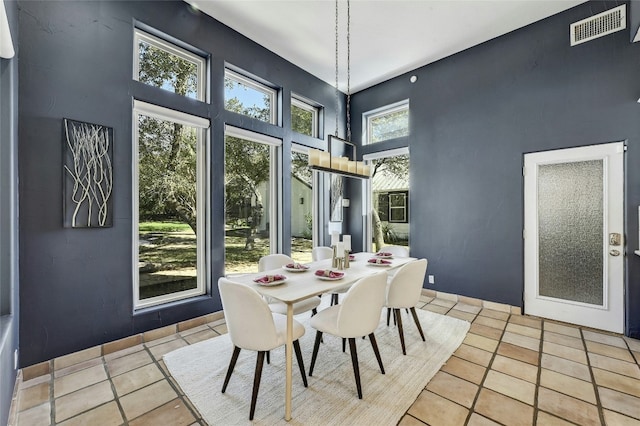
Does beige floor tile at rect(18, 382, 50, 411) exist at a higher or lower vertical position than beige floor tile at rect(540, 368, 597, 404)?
lower

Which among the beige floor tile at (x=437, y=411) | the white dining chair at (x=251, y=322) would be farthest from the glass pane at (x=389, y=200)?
the white dining chair at (x=251, y=322)

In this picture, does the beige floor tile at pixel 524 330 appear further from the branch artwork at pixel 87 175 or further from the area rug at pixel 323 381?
the branch artwork at pixel 87 175

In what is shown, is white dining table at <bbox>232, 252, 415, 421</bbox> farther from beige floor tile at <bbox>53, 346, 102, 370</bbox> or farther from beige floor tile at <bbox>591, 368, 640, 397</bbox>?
beige floor tile at <bbox>591, 368, 640, 397</bbox>

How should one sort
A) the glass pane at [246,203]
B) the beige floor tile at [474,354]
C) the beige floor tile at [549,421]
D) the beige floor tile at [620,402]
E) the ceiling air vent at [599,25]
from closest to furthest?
1. the beige floor tile at [549,421]
2. the beige floor tile at [620,402]
3. the beige floor tile at [474,354]
4. the ceiling air vent at [599,25]
5. the glass pane at [246,203]

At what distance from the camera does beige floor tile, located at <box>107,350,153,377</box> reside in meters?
2.24

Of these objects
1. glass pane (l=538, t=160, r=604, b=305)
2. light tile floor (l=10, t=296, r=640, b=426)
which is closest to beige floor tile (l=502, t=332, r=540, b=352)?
light tile floor (l=10, t=296, r=640, b=426)

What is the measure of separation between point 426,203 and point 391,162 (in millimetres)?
1009

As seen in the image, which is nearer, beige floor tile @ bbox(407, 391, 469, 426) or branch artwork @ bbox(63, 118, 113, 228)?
beige floor tile @ bbox(407, 391, 469, 426)

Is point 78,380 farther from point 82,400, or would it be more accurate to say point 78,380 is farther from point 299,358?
point 299,358

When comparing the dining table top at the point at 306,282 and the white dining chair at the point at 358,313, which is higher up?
the dining table top at the point at 306,282

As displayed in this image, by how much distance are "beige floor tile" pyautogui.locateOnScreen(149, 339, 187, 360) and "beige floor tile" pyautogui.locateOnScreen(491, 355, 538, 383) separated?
2.78 metres

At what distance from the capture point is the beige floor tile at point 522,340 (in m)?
2.64

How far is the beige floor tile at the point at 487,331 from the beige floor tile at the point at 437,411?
133 cm

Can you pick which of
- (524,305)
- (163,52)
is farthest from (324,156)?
(524,305)
